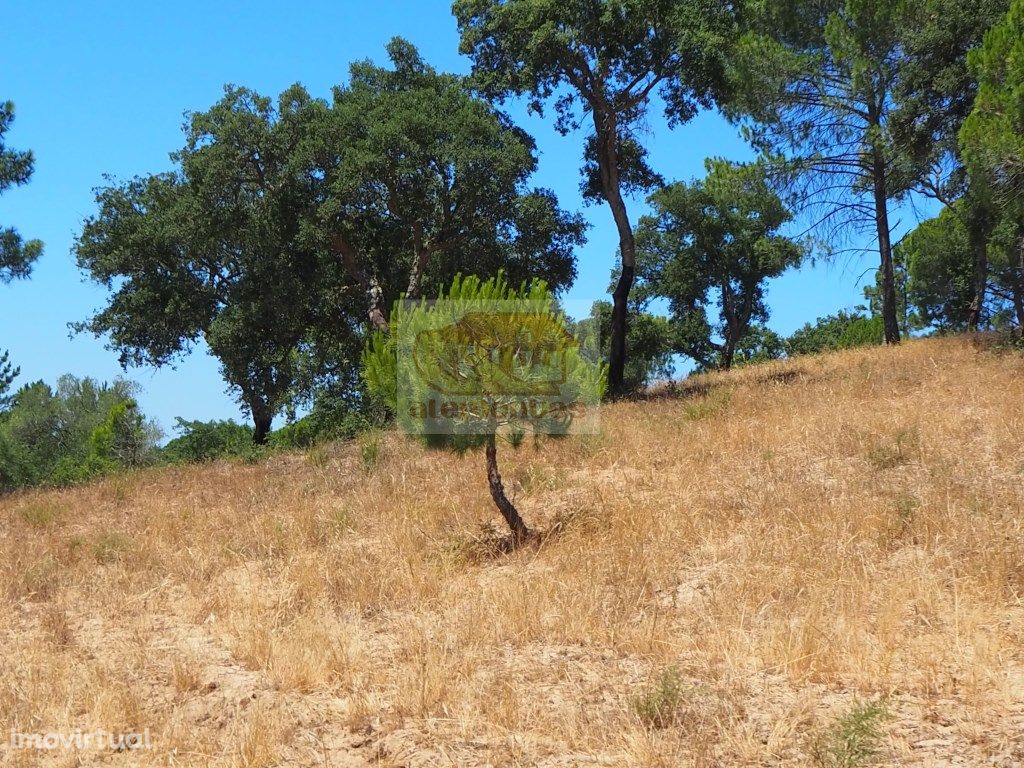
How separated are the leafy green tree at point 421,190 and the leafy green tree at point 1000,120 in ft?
31.2

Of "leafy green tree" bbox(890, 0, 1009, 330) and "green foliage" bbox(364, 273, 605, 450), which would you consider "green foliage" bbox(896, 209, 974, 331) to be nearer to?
"leafy green tree" bbox(890, 0, 1009, 330)

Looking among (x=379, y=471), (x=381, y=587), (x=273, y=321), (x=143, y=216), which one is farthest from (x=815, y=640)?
(x=143, y=216)

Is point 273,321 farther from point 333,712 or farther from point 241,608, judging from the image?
point 333,712

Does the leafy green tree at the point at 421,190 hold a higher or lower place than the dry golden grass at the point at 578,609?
higher

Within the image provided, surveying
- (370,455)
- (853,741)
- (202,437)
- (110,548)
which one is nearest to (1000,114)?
(370,455)

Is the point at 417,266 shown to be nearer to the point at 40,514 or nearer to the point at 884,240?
the point at 40,514

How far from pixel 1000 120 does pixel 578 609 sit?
14171 millimetres

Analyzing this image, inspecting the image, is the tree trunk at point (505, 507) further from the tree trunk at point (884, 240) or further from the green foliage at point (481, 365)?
the tree trunk at point (884, 240)

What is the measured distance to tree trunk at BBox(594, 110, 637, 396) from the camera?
19797 millimetres

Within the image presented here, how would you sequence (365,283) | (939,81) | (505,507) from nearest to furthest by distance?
(505,507) < (939,81) < (365,283)

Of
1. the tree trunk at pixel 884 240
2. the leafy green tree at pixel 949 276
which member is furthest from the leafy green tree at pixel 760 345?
the tree trunk at pixel 884 240

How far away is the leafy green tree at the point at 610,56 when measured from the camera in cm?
1845

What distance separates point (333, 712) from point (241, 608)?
8.10ft

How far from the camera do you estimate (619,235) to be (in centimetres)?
1998
